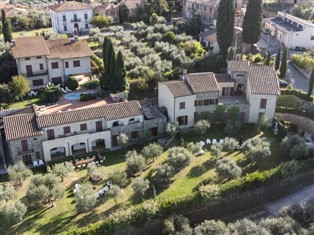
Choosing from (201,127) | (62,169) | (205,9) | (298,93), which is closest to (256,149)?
(201,127)

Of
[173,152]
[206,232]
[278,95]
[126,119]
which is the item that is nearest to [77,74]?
[126,119]

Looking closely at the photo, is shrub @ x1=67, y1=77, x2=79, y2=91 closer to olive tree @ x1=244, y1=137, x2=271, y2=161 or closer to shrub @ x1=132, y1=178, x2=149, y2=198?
shrub @ x1=132, y1=178, x2=149, y2=198

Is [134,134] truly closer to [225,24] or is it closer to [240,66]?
[240,66]

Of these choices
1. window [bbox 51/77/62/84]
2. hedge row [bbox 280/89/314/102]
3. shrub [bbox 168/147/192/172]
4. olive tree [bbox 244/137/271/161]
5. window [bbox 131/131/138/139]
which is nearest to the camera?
shrub [bbox 168/147/192/172]

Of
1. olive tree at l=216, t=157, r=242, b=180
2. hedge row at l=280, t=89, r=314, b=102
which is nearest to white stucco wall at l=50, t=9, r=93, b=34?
hedge row at l=280, t=89, r=314, b=102

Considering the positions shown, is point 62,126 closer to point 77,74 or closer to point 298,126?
point 77,74
